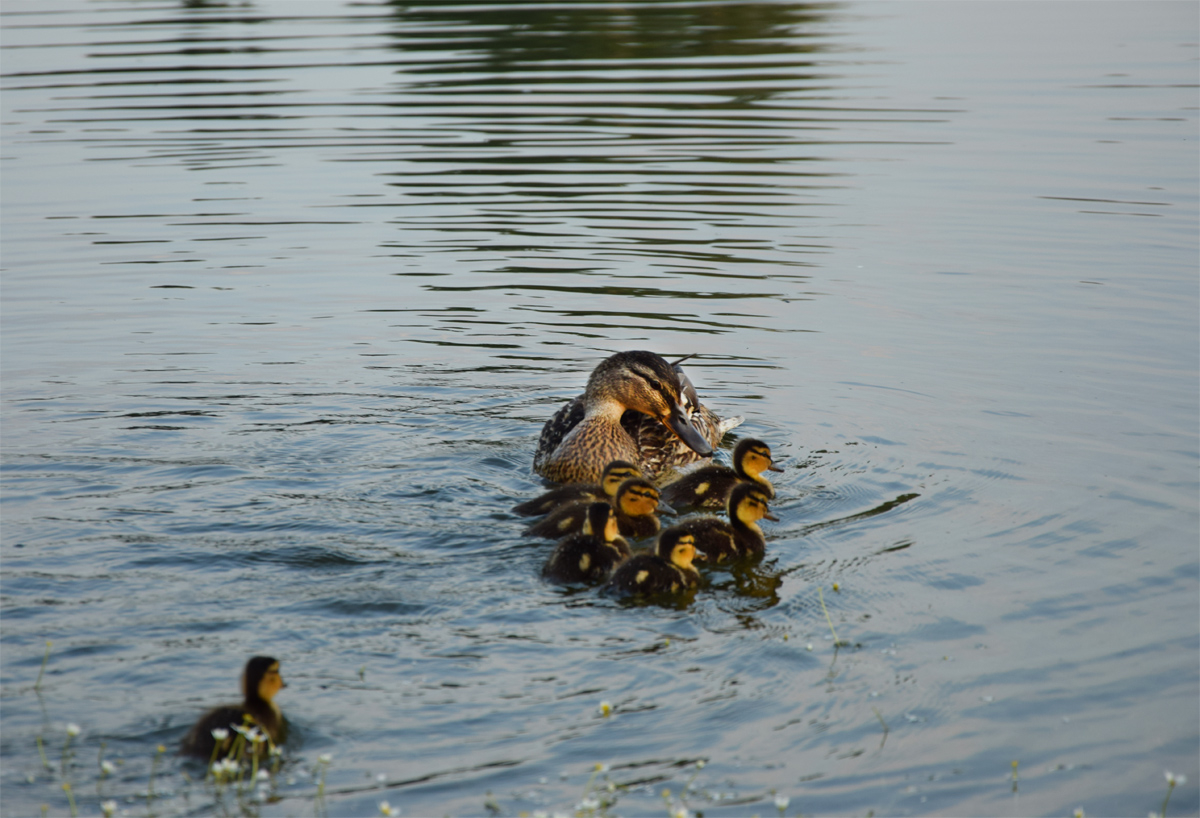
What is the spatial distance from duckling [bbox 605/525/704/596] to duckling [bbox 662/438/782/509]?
74 centimetres

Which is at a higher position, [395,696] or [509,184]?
[509,184]

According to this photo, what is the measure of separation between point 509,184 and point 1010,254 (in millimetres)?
5406

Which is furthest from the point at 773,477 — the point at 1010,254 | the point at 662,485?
the point at 1010,254

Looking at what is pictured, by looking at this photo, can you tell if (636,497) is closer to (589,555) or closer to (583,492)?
(583,492)

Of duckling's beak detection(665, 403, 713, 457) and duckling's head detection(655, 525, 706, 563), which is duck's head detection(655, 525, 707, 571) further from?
duckling's beak detection(665, 403, 713, 457)

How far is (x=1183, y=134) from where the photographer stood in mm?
14445

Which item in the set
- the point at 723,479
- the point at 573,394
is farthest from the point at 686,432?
the point at 573,394

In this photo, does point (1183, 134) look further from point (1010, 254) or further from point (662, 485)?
point (662, 485)

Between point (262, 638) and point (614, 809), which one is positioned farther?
point (262, 638)

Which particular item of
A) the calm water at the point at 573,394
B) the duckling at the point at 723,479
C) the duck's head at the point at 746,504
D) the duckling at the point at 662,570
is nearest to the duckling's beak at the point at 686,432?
the duckling at the point at 723,479

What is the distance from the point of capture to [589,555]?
5.38 m

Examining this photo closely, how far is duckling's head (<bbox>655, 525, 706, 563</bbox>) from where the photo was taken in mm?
5344

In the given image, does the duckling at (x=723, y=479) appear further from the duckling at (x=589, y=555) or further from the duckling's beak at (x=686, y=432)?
the duckling at (x=589, y=555)

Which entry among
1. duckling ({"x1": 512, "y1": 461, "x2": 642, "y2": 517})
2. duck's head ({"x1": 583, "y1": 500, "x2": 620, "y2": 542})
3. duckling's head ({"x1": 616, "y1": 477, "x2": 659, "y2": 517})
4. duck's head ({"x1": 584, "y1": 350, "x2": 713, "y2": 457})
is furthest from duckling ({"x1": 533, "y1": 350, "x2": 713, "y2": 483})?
duck's head ({"x1": 583, "y1": 500, "x2": 620, "y2": 542})
